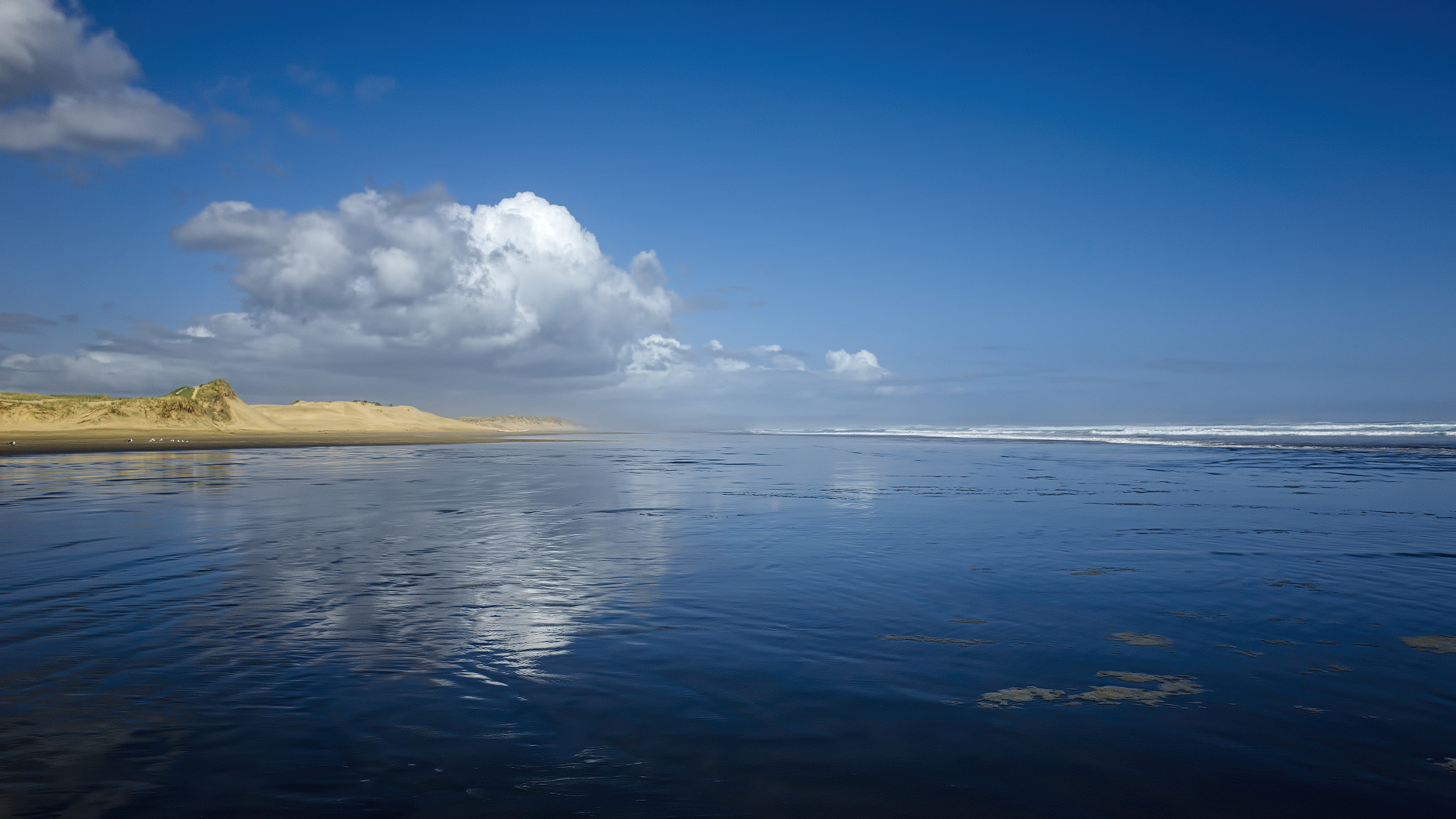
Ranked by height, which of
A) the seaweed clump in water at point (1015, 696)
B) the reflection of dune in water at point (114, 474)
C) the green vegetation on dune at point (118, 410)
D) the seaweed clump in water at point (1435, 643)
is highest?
the green vegetation on dune at point (118, 410)

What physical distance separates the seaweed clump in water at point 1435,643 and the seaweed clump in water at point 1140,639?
1981mm

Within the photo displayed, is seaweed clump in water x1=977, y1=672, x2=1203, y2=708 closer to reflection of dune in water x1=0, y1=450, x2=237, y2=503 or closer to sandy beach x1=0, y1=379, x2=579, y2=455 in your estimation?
reflection of dune in water x1=0, y1=450, x2=237, y2=503

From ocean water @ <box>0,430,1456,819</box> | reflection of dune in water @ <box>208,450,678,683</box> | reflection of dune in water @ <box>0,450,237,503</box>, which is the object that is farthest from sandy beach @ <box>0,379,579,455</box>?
ocean water @ <box>0,430,1456,819</box>

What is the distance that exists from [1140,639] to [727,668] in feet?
12.3

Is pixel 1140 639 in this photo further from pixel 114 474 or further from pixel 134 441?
pixel 134 441

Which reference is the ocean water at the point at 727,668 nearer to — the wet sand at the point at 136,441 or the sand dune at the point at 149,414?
the wet sand at the point at 136,441

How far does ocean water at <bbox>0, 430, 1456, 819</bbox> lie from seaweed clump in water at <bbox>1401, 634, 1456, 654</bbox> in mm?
43

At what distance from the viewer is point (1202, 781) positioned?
3906 millimetres

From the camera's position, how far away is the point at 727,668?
575cm

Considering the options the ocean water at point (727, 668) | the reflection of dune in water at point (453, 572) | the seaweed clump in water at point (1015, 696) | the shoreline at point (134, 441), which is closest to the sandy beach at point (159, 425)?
the shoreline at point (134, 441)

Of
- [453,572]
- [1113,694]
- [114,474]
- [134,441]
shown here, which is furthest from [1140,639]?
[134,441]

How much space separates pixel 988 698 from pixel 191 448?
52015 millimetres

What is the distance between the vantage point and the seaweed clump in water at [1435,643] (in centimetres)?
612

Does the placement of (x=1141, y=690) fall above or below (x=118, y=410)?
below
